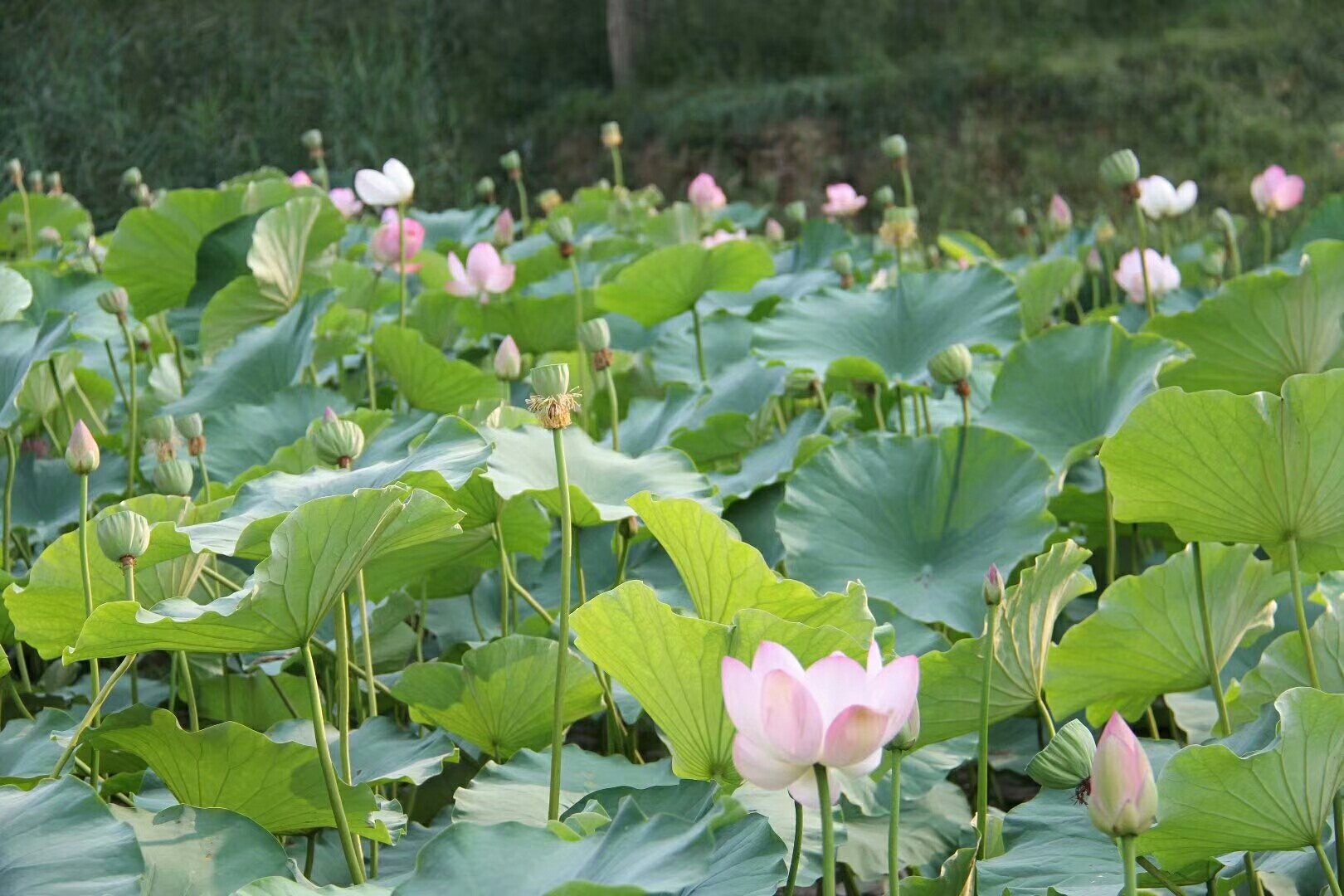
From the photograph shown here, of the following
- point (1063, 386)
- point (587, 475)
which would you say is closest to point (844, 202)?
point (1063, 386)

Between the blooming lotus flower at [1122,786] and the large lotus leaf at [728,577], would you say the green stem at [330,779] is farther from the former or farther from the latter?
the blooming lotus flower at [1122,786]

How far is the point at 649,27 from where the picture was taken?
Answer: 262 inches

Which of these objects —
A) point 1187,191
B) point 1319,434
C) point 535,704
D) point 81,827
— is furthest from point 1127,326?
point 81,827

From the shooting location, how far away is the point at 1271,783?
667 millimetres

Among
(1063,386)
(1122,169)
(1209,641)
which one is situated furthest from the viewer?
(1122,169)

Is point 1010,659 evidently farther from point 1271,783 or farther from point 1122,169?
point 1122,169

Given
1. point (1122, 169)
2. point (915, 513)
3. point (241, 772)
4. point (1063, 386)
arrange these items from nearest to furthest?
point (241, 772) < point (915, 513) < point (1063, 386) < point (1122, 169)

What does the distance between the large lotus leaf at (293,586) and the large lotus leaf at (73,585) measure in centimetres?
17

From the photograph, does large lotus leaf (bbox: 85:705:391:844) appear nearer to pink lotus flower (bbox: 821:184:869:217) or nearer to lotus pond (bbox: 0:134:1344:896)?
lotus pond (bbox: 0:134:1344:896)

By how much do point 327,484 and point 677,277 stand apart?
874mm

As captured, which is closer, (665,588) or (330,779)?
(330,779)

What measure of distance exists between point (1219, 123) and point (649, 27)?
2731mm

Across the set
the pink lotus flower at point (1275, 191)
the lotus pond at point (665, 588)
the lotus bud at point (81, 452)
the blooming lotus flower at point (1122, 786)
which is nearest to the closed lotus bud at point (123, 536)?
the lotus pond at point (665, 588)

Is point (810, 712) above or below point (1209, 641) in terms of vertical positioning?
above
